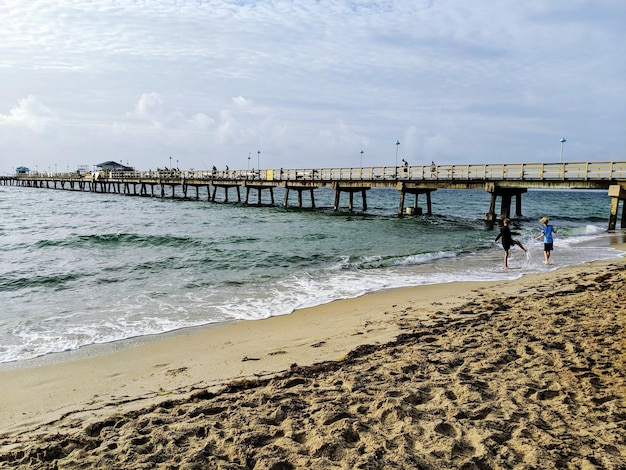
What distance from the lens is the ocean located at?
838 centimetres

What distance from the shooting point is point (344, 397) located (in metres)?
4.36

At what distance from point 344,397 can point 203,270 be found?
9.72 meters

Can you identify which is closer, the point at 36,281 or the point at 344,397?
the point at 344,397

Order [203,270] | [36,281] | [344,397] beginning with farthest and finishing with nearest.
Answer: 1. [203,270]
2. [36,281]
3. [344,397]

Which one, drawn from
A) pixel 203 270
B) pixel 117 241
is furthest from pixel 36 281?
pixel 117 241

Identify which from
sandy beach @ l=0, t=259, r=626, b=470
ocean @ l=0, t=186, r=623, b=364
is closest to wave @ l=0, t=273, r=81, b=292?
ocean @ l=0, t=186, r=623, b=364

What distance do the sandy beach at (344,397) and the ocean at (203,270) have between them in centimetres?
154

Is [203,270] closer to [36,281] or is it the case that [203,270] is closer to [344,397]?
[36,281]

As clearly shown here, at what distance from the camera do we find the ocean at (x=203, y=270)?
8.38 metres

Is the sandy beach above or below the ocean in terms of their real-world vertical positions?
above

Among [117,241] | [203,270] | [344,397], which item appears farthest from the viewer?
[117,241]

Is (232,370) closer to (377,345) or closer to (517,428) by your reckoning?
(377,345)

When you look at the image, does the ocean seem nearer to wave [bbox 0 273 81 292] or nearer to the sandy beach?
wave [bbox 0 273 81 292]

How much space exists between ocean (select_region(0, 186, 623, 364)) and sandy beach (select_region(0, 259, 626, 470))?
154 centimetres
